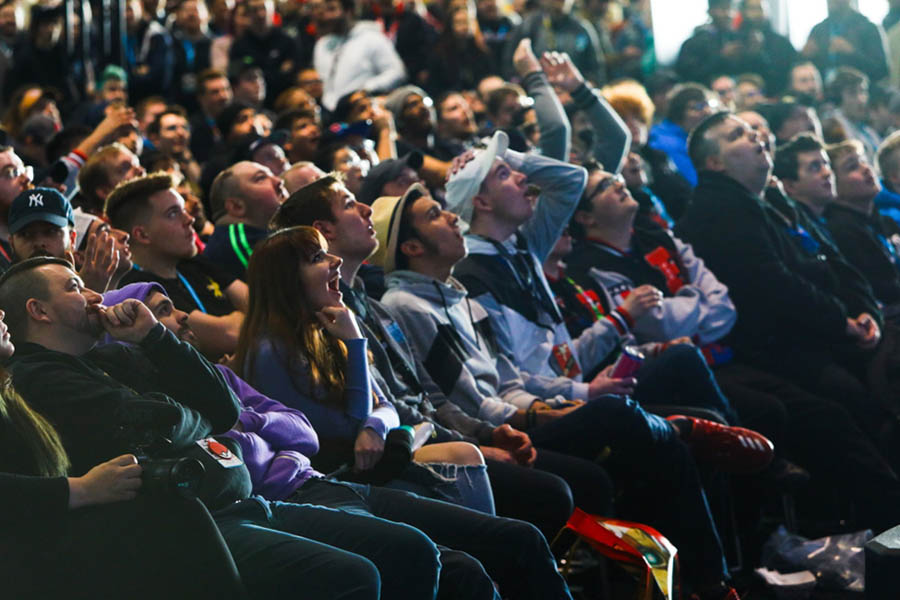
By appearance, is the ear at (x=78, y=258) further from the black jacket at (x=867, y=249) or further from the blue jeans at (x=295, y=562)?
the black jacket at (x=867, y=249)

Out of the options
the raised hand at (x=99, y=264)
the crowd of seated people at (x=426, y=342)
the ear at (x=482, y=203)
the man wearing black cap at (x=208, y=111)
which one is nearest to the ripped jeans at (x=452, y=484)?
the crowd of seated people at (x=426, y=342)

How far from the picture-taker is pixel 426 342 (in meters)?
4.04

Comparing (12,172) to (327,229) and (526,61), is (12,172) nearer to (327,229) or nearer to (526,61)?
(327,229)

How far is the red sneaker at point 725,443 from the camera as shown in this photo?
414 centimetres

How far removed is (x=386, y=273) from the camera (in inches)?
170

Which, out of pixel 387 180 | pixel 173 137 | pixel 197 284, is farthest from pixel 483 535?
pixel 173 137

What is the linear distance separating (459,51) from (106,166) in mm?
5321

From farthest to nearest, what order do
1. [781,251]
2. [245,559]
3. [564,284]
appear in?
1. [781,251]
2. [564,284]
3. [245,559]

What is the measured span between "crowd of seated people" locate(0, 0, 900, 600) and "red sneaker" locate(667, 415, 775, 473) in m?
0.01

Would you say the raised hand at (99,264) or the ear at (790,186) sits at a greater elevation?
the raised hand at (99,264)

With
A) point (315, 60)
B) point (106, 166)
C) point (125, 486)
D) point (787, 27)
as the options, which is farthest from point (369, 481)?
point (787, 27)

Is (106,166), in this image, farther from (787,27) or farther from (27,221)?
(787,27)

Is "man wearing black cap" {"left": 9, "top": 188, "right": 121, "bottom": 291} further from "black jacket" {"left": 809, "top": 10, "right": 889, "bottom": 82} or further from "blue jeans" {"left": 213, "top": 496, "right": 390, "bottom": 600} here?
"black jacket" {"left": 809, "top": 10, "right": 889, "bottom": 82}

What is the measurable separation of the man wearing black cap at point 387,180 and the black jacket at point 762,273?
1.27 meters
